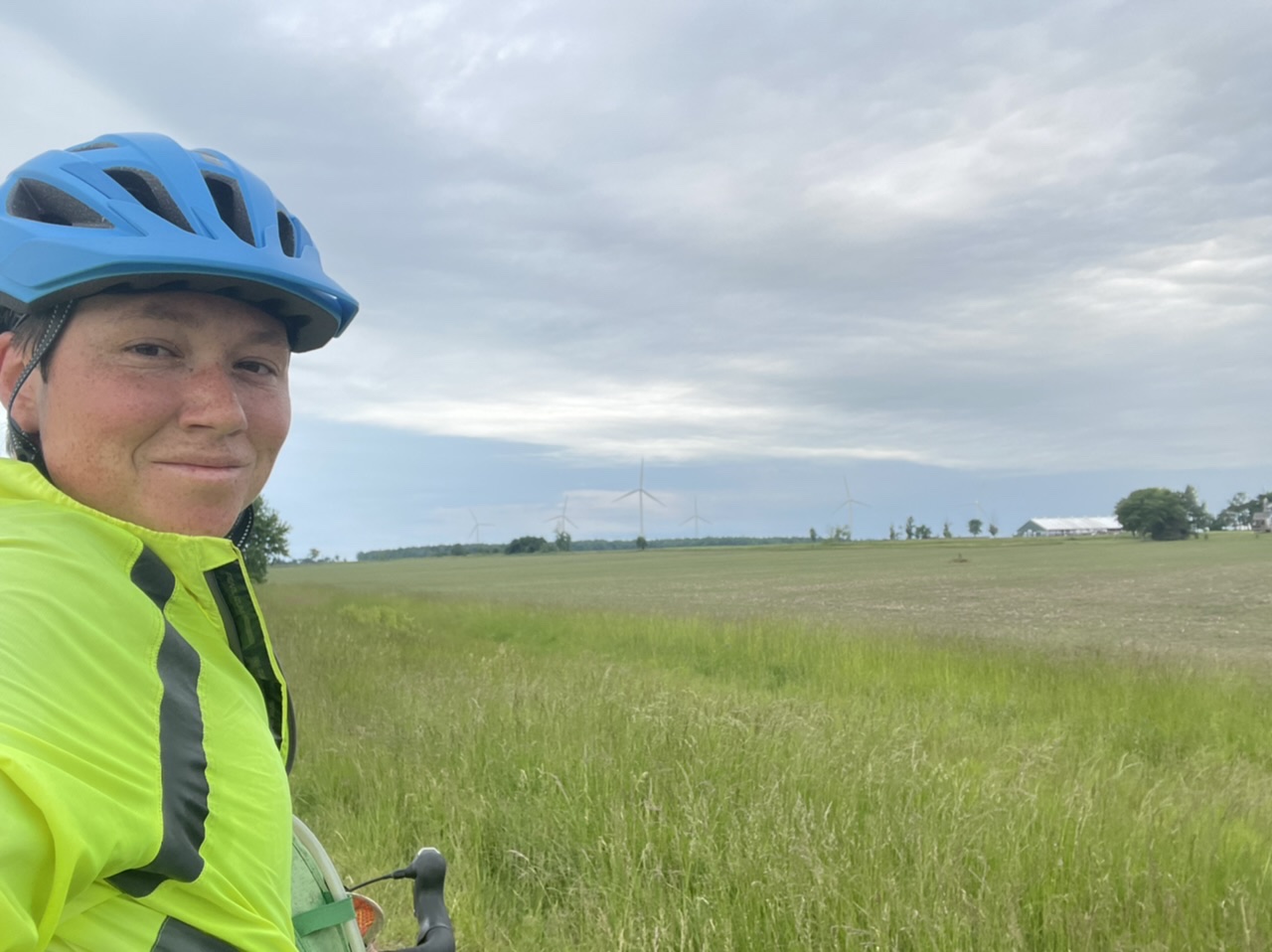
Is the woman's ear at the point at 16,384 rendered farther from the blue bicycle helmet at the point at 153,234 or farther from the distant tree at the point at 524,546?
the distant tree at the point at 524,546

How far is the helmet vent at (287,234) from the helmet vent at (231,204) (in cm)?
8

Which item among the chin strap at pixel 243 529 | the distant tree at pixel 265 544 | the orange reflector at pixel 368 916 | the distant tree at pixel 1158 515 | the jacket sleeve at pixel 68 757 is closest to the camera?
the jacket sleeve at pixel 68 757

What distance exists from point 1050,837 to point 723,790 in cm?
151

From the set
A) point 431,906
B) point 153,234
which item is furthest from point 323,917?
point 153,234

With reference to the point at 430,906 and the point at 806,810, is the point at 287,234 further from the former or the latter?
the point at 806,810

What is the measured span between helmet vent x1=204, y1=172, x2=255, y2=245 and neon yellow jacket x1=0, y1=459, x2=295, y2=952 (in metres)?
0.60

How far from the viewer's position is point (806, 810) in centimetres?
371

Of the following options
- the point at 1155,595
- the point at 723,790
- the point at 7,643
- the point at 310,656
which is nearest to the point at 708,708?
the point at 723,790

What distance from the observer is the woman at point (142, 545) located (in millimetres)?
700

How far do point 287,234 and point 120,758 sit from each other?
3.65 feet

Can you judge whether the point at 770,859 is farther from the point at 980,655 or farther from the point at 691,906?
the point at 980,655

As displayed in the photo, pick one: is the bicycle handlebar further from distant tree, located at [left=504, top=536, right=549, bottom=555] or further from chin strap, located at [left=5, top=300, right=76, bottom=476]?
distant tree, located at [left=504, top=536, right=549, bottom=555]

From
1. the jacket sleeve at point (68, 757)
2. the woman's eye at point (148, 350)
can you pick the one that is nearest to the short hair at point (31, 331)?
the woman's eye at point (148, 350)

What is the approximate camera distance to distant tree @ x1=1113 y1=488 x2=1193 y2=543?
96875mm
